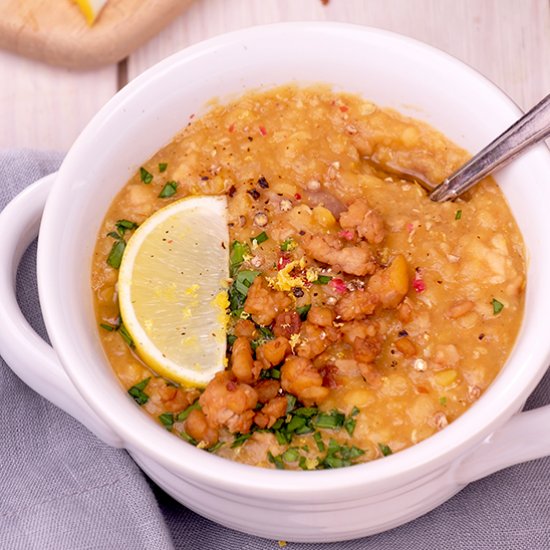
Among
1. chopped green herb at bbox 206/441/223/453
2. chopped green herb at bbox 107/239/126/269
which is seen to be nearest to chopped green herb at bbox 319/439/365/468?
chopped green herb at bbox 206/441/223/453

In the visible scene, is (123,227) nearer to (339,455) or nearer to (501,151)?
(339,455)

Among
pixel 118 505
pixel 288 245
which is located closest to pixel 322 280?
pixel 288 245

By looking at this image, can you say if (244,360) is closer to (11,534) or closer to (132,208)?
(132,208)

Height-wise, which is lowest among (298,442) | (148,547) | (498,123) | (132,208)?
(148,547)

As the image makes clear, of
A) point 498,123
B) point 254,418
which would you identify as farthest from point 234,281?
point 498,123

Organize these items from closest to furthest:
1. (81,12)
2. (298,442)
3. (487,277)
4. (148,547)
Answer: (298,442) < (487,277) < (148,547) < (81,12)

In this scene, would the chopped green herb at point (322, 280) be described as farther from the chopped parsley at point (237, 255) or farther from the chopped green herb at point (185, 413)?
the chopped green herb at point (185, 413)

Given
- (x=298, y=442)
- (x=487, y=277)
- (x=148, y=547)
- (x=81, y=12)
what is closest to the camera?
(x=298, y=442)

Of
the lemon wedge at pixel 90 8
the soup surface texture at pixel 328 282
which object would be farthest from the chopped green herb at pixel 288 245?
the lemon wedge at pixel 90 8
